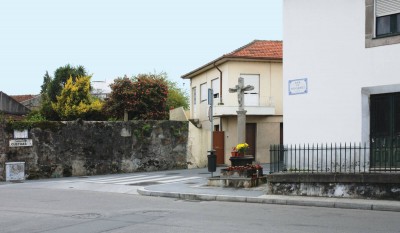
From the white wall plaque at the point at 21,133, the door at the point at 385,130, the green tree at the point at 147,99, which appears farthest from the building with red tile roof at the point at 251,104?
the door at the point at 385,130

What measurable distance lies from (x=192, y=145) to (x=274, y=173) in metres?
12.7

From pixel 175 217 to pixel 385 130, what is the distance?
22.9 ft

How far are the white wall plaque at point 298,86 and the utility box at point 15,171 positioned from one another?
1298 cm

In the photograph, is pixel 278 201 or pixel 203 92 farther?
pixel 203 92

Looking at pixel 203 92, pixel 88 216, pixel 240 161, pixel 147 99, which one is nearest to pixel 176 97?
pixel 147 99

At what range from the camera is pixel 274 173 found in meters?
13.9

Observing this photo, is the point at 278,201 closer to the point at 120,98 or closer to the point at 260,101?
the point at 260,101

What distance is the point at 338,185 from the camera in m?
12.7

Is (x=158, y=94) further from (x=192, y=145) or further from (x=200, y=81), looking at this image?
(x=192, y=145)

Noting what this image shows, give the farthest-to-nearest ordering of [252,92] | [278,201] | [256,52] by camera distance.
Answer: [256,52] → [252,92] → [278,201]

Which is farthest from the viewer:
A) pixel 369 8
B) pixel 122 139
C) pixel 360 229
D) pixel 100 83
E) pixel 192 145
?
pixel 100 83

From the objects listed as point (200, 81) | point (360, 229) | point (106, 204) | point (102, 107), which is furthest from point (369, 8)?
point (102, 107)

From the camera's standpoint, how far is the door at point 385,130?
12695 mm

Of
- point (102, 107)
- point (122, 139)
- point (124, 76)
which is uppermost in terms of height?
point (124, 76)
